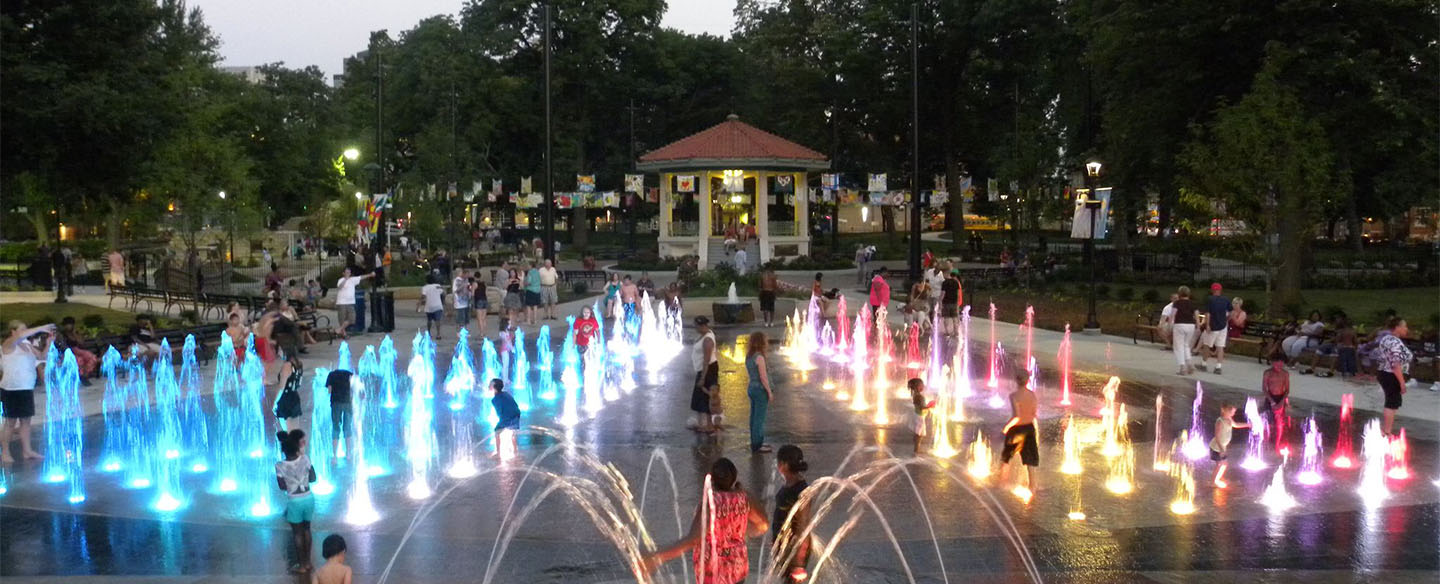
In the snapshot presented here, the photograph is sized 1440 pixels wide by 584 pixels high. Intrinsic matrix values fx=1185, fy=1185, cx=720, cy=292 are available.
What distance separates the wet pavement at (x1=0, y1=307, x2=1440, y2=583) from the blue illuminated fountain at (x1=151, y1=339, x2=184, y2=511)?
0.64ft

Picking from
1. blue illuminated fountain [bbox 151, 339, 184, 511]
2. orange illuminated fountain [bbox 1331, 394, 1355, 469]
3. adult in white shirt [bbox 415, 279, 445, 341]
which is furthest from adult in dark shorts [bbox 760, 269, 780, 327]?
orange illuminated fountain [bbox 1331, 394, 1355, 469]

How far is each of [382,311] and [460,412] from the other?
35.8 feet

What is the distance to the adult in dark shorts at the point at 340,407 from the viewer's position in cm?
1303

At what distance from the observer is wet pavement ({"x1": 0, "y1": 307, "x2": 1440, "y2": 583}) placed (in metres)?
9.09

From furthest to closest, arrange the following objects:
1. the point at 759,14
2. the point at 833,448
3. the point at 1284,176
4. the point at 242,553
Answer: the point at 759,14 → the point at 1284,176 → the point at 833,448 → the point at 242,553

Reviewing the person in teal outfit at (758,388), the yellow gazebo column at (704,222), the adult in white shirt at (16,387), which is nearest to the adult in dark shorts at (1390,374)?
the person in teal outfit at (758,388)

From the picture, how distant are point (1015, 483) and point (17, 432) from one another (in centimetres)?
1192

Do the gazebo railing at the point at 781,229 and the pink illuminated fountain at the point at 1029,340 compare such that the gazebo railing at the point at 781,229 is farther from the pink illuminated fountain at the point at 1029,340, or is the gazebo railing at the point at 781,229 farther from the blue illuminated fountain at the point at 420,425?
the blue illuminated fountain at the point at 420,425

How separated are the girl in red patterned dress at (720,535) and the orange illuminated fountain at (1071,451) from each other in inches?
264

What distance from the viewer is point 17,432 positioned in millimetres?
14570

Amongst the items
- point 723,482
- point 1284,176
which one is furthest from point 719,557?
point 1284,176

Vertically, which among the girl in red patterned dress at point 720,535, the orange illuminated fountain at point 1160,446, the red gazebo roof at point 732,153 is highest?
the red gazebo roof at point 732,153

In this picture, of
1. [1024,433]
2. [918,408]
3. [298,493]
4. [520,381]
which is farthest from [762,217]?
[298,493]

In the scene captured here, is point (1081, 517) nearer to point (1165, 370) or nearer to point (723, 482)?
point (723, 482)
